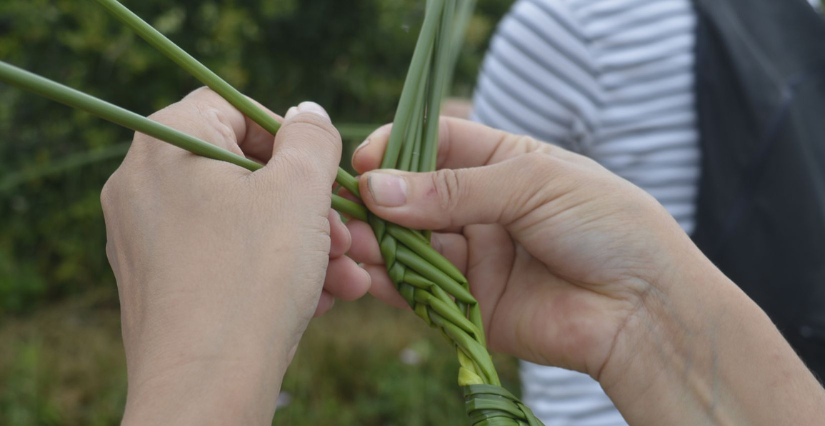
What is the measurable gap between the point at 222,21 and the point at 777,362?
183cm

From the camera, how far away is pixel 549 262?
2.97ft

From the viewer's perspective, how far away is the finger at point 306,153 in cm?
69

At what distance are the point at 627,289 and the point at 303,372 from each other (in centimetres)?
136

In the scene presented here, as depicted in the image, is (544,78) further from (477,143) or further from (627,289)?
(627,289)

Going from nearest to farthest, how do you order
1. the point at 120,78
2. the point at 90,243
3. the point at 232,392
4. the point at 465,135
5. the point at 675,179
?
the point at 232,392, the point at 465,135, the point at 675,179, the point at 120,78, the point at 90,243

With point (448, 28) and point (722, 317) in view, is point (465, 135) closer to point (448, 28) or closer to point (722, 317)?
point (448, 28)

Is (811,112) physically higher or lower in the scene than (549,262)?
higher

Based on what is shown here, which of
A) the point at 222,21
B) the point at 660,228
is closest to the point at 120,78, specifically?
the point at 222,21

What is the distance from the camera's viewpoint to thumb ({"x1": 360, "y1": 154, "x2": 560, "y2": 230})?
2.73ft

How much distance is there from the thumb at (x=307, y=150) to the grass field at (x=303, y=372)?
129 centimetres

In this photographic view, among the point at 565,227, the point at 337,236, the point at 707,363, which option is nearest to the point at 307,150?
the point at 337,236

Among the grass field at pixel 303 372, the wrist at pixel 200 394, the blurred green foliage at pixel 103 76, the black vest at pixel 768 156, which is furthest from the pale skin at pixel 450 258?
the blurred green foliage at pixel 103 76

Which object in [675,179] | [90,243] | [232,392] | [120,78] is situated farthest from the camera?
[90,243]

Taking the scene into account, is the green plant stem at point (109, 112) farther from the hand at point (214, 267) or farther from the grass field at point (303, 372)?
the grass field at point (303, 372)
